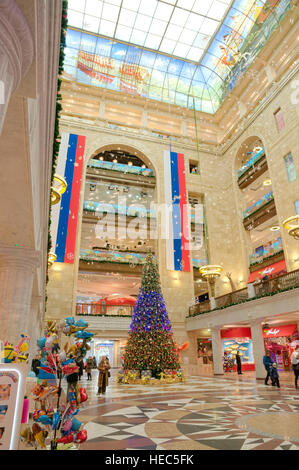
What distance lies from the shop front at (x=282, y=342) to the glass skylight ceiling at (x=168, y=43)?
16.5 m

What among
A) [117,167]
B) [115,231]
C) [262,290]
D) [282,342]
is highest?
[117,167]

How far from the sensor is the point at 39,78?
2371mm

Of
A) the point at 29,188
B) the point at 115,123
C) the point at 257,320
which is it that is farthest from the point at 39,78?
the point at 115,123

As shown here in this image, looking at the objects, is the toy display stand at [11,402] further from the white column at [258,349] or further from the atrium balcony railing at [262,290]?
the white column at [258,349]

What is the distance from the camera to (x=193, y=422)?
15.2 ft

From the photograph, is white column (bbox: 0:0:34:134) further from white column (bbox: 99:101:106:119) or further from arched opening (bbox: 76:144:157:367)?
white column (bbox: 99:101:106:119)

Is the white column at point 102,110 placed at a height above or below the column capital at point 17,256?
above

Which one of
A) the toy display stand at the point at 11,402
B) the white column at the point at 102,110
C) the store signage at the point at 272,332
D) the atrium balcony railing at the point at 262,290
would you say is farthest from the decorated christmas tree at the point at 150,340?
the white column at the point at 102,110

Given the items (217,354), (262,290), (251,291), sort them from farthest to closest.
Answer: (217,354), (251,291), (262,290)

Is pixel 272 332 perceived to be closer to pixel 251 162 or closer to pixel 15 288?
pixel 251 162

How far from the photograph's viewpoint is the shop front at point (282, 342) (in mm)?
14984

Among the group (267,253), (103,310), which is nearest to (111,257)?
(103,310)

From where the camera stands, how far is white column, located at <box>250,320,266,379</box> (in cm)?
1217

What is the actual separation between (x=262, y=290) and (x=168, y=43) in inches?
741
